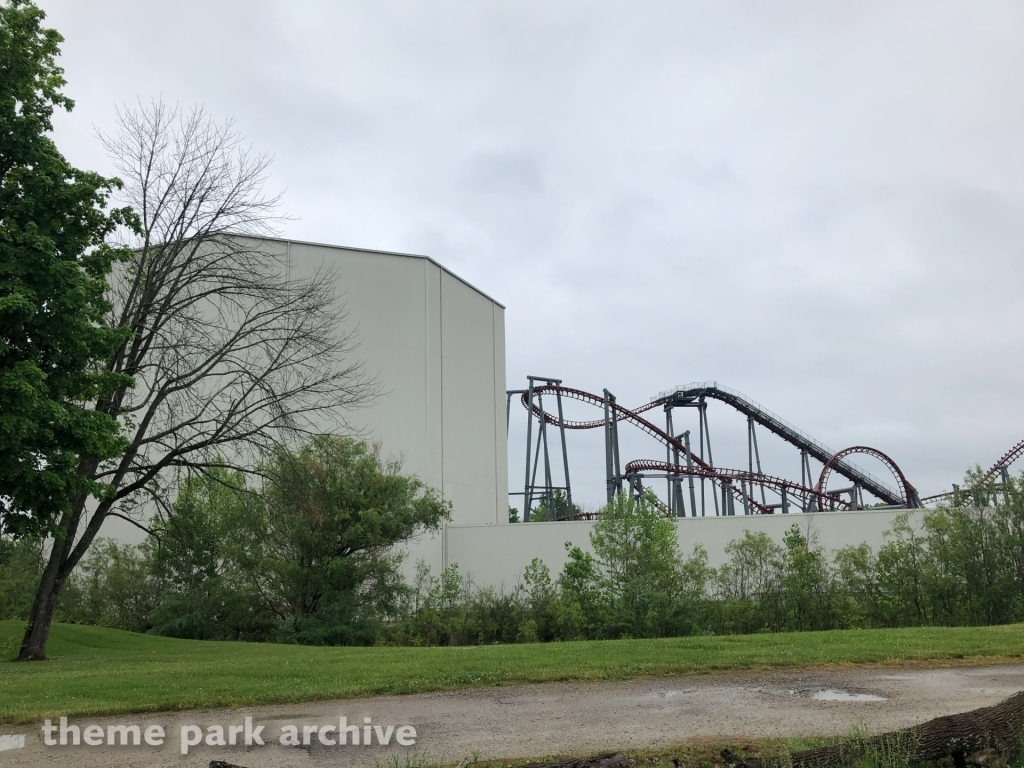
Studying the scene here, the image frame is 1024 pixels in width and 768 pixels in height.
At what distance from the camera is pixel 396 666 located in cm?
1377

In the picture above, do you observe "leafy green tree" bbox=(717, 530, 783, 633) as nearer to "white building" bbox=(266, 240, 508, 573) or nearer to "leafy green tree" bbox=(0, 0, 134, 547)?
"white building" bbox=(266, 240, 508, 573)

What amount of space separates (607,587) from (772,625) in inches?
202

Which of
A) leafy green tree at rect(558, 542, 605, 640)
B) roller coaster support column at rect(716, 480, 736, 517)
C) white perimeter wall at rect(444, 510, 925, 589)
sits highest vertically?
roller coaster support column at rect(716, 480, 736, 517)

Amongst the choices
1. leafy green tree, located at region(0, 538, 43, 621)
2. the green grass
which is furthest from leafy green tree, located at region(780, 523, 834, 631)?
leafy green tree, located at region(0, 538, 43, 621)

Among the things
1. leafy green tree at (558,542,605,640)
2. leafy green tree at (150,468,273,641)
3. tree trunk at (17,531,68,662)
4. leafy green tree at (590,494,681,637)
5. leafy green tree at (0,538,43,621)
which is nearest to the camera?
tree trunk at (17,531,68,662)

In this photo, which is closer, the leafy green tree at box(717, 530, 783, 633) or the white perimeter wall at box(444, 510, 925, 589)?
the leafy green tree at box(717, 530, 783, 633)

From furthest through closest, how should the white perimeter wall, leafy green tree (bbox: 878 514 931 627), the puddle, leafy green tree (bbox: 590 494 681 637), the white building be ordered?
1. the white building
2. the white perimeter wall
3. leafy green tree (bbox: 590 494 681 637)
4. leafy green tree (bbox: 878 514 931 627)
5. the puddle

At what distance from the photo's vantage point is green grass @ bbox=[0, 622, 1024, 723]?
1098 cm

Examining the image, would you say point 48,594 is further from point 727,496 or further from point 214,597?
point 727,496

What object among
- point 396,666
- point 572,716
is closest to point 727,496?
point 396,666

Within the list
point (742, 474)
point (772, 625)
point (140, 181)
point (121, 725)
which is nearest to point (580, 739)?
point (121, 725)

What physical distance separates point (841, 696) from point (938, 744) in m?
3.47

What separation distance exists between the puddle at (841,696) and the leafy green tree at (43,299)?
11.9m

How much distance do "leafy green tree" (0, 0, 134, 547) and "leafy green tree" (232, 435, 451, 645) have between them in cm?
861
